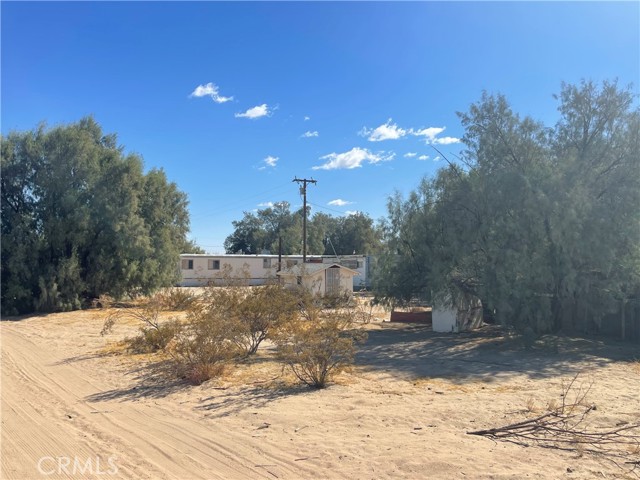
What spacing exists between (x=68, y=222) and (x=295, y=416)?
2107cm

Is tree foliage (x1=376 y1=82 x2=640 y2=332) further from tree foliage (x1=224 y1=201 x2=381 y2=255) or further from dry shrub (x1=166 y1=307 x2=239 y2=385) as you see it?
tree foliage (x1=224 y1=201 x2=381 y2=255)

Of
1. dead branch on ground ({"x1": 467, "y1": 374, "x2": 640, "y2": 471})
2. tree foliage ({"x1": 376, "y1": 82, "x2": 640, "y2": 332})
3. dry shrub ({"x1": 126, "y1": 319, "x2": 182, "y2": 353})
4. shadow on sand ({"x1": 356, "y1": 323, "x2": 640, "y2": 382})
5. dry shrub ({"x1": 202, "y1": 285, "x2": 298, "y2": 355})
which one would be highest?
tree foliage ({"x1": 376, "y1": 82, "x2": 640, "y2": 332})

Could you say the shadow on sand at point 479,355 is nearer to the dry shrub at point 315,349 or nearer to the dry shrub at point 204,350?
the dry shrub at point 315,349

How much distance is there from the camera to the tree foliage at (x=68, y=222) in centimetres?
2248

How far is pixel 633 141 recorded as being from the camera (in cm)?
1288

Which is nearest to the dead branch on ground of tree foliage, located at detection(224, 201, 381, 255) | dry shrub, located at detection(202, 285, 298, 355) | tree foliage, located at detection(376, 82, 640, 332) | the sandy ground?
the sandy ground

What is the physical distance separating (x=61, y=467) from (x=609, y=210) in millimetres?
13059

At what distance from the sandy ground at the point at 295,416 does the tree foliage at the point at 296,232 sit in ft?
177

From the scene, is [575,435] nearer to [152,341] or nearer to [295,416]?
[295,416]

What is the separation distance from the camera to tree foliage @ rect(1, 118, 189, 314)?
22484 millimetres

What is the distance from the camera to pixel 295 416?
20.3 feet

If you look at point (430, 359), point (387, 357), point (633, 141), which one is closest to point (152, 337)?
point (387, 357)

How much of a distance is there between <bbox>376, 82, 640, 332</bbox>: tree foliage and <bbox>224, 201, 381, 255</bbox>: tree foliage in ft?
164

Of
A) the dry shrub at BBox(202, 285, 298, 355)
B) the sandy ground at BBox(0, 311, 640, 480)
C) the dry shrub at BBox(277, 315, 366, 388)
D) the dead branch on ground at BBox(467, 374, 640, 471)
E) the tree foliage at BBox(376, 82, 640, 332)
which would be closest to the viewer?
the sandy ground at BBox(0, 311, 640, 480)
